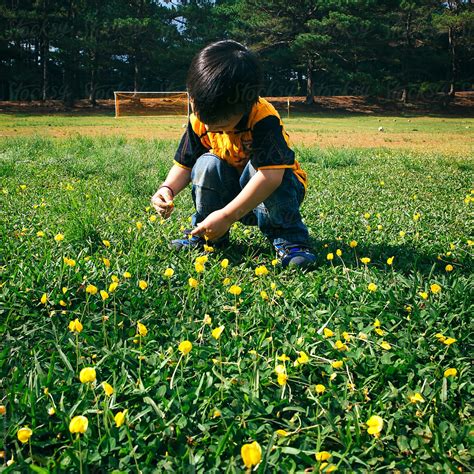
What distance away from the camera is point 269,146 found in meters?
2.27

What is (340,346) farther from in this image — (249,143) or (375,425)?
(249,143)

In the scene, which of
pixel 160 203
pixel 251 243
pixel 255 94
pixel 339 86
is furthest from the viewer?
pixel 339 86

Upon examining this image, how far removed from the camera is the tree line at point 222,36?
3042cm

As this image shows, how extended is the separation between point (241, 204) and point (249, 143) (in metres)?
0.39

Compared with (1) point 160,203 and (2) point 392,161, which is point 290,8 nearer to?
(2) point 392,161

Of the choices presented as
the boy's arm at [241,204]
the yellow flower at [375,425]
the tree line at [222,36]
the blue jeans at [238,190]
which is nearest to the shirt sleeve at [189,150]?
the blue jeans at [238,190]

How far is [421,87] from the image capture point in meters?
34.6

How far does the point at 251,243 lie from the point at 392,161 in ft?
14.8

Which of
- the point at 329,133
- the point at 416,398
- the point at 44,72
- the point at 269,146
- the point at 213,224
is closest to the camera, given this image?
the point at 416,398

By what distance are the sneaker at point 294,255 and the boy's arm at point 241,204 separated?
340 millimetres

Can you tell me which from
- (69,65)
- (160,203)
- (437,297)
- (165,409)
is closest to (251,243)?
(160,203)

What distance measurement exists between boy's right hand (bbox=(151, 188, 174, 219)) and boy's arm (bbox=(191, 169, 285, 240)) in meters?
0.24

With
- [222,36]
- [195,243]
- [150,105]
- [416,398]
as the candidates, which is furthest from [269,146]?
[222,36]

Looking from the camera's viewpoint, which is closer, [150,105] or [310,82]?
[150,105]
